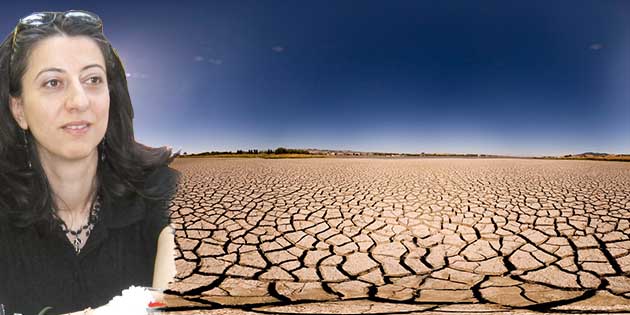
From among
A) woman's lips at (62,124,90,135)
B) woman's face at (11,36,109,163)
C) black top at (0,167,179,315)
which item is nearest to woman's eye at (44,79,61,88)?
woman's face at (11,36,109,163)

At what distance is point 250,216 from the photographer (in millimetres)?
4543

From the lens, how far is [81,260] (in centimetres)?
114

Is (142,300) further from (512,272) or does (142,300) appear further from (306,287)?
(512,272)

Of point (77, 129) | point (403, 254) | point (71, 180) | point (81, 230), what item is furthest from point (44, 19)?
point (403, 254)

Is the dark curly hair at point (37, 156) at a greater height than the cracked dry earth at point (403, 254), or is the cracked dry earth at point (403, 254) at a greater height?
the dark curly hair at point (37, 156)

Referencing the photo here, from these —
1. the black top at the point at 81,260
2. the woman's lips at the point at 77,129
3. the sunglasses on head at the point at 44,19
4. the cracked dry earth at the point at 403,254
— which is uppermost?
the sunglasses on head at the point at 44,19

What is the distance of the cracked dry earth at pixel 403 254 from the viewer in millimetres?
2090

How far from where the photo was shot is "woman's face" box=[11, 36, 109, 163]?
1012mm

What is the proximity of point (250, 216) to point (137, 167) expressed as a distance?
3.34 meters

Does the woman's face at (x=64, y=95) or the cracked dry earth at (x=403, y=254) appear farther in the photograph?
the cracked dry earth at (x=403, y=254)

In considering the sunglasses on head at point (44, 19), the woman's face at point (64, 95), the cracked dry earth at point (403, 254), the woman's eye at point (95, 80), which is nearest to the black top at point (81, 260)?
the woman's face at point (64, 95)

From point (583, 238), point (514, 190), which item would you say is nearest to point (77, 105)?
point (583, 238)

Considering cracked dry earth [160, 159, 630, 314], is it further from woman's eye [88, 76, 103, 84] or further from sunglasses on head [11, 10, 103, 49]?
sunglasses on head [11, 10, 103, 49]

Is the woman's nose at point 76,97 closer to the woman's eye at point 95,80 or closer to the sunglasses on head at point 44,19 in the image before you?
the woman's eye at point 95,80
